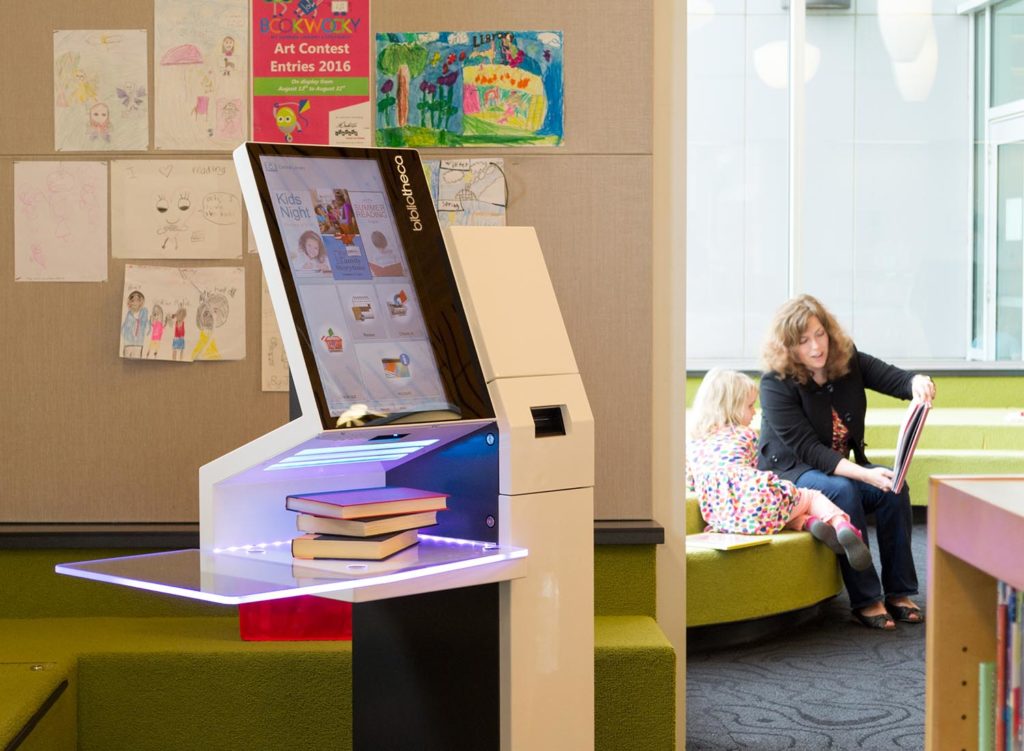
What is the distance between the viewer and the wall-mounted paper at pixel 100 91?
3.06 meters

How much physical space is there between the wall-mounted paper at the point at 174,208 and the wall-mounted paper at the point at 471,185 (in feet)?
1.64

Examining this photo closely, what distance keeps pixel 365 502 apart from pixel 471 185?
135 cm

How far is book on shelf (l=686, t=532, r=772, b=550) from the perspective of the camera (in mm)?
4410

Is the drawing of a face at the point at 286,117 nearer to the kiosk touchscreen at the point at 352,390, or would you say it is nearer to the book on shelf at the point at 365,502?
the kiosk touchscreen at the point at 352,390

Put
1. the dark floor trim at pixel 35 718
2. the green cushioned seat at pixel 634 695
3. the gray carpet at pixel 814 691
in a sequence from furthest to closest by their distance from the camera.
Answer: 1. the gray carpet at pixel 814 691
2. the green cushioned seat at pixel 634 695
3. the dark floor trim at pixel 35 718

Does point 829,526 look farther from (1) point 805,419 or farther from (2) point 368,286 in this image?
(2) point 368,286

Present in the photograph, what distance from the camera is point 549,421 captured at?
2059 millimetres

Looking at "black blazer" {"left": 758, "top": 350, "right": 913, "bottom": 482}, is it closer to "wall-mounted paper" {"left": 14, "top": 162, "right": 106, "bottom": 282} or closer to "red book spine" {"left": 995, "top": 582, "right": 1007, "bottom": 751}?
"wall-mounted paper" {"left": 14, "top": 162, "right": 106, "bottom": 282}

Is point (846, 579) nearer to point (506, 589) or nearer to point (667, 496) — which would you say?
point (667, 496)

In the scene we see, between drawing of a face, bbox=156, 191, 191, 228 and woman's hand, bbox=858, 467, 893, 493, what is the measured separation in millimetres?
2974

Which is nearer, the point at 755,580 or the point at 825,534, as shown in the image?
the point at 755,580

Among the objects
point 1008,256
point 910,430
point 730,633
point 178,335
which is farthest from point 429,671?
point 1008,256

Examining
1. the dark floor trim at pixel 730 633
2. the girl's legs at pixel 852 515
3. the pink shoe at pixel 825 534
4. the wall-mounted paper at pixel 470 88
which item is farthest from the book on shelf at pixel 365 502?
the girl's legs at pixel 852 515

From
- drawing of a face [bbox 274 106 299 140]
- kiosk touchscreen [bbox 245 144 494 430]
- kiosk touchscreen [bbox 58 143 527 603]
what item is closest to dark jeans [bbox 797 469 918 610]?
drawing of a face [bbox 274 106 299 140]
